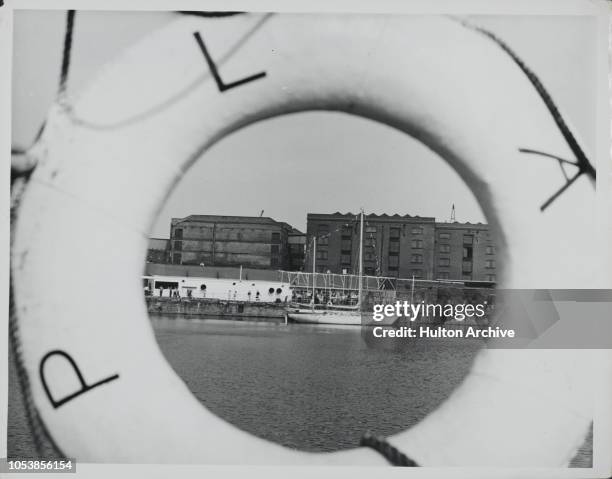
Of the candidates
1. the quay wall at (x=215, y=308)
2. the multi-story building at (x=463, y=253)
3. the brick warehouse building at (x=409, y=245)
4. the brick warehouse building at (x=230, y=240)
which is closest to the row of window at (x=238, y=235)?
the brick warehouse building at (x=230, y=240)

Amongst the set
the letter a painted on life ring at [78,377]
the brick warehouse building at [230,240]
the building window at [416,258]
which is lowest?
the letter a painted on life ring at [78,377]

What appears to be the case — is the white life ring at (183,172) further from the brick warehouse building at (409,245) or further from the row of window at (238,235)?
the row of window at (238,235)

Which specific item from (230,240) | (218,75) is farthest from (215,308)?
(218,75)

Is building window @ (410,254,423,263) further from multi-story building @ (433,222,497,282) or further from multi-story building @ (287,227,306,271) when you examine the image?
multi-story building @ (287,227,306,271)

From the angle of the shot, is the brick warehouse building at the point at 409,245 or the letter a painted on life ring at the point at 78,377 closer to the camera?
the letter a painted on life ring at the point at 78,377

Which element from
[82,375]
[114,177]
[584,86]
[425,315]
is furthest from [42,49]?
[584,86]

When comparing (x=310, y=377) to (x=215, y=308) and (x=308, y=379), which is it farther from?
(x=215, y=308)
